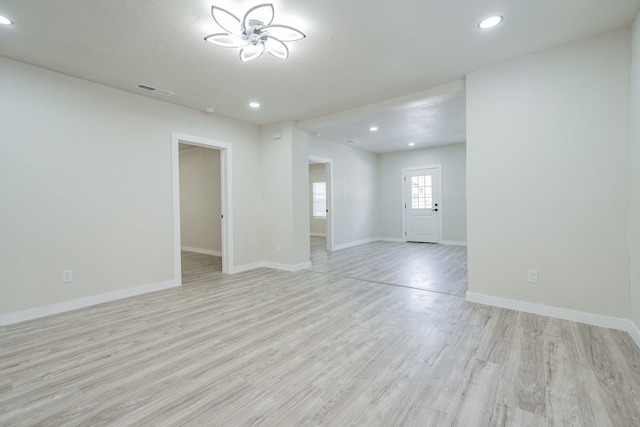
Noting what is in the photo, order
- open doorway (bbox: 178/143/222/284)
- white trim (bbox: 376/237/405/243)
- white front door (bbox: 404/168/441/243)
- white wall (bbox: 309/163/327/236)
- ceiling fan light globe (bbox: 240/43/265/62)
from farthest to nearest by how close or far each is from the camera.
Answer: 1. white wall (bbox: 309/163/327/236)
2. white trim (bbox: 376/237/405/243)
3. white front door (bbox: 404/168/441/243)
4. open doorway (bbox: 178/143/222/284)
5. ceiling fan light globe (bbox: 240/43/265/62)

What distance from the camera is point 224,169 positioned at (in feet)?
16.1

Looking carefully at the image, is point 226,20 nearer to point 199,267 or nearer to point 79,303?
point 79,303

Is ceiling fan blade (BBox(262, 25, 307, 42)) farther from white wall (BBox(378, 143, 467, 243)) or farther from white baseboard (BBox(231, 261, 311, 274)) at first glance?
white wall (BBox(378, 143, 467, 243))

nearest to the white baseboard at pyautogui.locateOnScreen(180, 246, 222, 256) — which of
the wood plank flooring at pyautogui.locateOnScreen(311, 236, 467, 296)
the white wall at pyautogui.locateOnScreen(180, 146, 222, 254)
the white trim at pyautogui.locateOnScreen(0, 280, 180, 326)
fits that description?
the white wall at pyautogui.locateOnScreen(180, 146, 222, 254)

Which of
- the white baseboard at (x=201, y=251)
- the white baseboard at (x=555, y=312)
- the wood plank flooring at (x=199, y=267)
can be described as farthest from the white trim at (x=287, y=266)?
the white baseboard at (x=555, y=312)

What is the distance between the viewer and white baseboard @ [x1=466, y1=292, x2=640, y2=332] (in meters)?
2.55

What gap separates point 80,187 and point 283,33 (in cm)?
291

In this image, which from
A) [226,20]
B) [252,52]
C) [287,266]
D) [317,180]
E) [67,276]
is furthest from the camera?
[317,180]

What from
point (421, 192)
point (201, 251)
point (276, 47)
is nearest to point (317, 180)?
point (421, 192)

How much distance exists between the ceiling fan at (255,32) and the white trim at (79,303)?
318 cm

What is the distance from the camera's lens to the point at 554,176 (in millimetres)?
2811

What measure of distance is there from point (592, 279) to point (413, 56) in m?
2.70

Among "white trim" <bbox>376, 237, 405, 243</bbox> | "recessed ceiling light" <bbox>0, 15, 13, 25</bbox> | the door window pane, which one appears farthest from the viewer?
"white trim" <bbox>376, 237, 405, 243</bbox>

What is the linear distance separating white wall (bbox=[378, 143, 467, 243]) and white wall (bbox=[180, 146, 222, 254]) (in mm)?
4745
